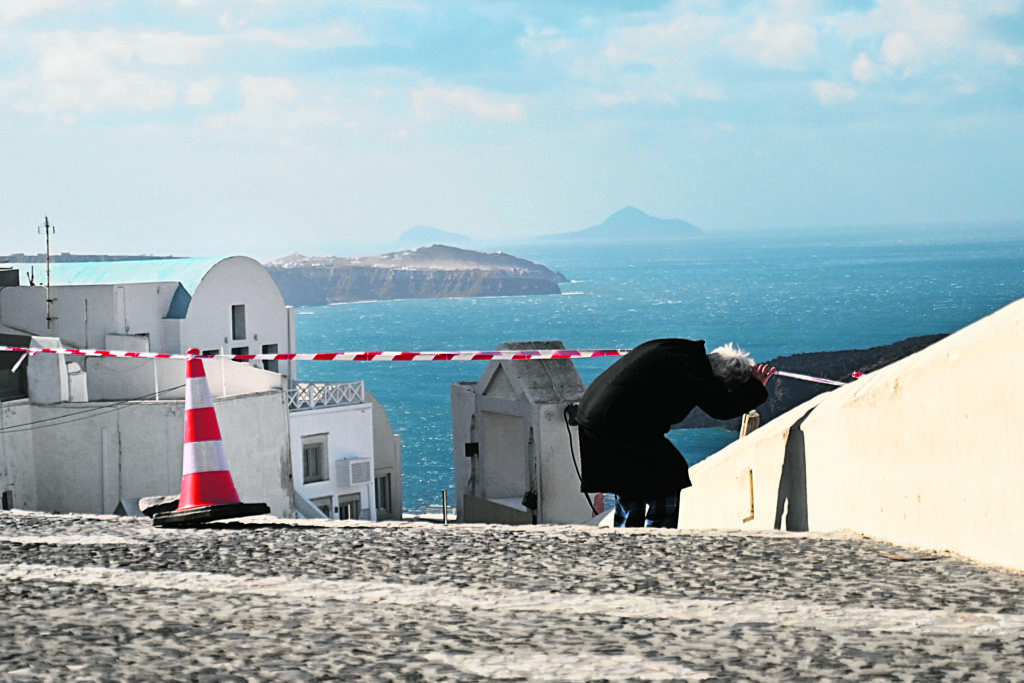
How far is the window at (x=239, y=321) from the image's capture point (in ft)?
160

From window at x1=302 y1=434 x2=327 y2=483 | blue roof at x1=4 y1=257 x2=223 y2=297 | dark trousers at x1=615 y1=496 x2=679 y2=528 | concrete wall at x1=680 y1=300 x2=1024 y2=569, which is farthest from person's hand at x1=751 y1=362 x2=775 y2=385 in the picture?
blue roof at x1=4 y1=257 x2=223 y2=297

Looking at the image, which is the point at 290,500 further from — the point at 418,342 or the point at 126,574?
the point at 418,342

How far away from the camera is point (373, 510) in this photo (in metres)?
47.1

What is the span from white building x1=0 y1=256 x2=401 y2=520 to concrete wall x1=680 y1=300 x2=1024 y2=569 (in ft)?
A: 81.5

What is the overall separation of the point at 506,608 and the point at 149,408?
26.8m

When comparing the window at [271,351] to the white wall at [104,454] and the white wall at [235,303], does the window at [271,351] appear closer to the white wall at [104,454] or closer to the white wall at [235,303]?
the white wall at [235,303]

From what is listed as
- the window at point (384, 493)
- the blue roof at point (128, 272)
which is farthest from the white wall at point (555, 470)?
the window at point (384, 493)

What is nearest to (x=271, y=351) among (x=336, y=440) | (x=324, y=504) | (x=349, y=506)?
(x=336, y=440)

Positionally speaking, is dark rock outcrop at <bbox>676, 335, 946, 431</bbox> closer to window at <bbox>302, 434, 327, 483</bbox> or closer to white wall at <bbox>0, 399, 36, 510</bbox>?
window at <bbox>302, 434, 327, 483</bbox>

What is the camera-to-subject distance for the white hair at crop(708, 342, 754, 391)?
696 cm

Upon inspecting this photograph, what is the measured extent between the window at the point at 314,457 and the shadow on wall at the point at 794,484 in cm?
3811

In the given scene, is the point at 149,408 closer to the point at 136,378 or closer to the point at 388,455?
the point at 136,378

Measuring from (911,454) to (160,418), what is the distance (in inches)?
1041

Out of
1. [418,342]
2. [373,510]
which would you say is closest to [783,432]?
[373,510]
